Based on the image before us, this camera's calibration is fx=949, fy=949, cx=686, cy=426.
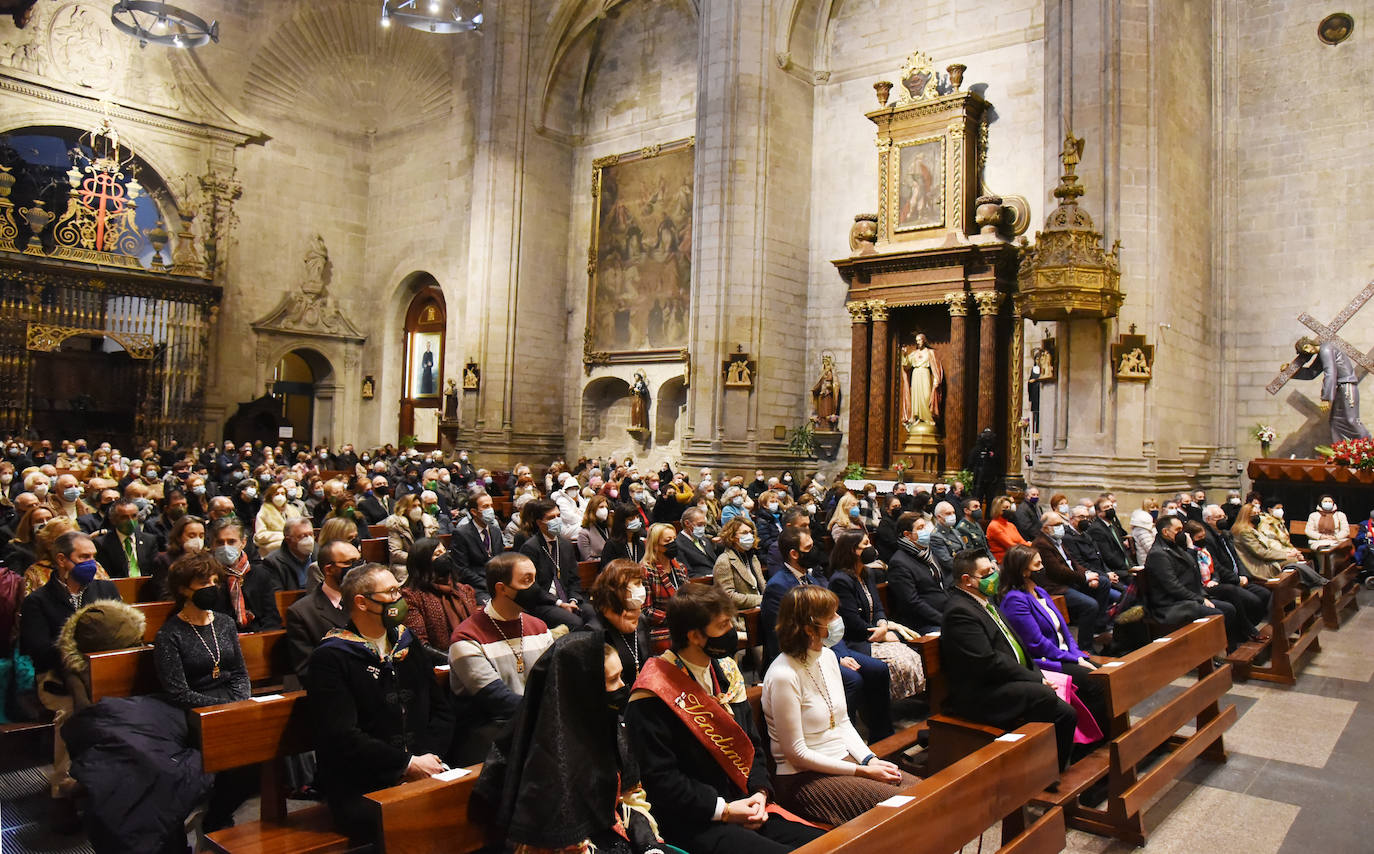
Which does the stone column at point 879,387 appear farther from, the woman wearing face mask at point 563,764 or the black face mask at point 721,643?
the woman wearing face mask at point 563,764

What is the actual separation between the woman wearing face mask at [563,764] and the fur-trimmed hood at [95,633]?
2.21 meters

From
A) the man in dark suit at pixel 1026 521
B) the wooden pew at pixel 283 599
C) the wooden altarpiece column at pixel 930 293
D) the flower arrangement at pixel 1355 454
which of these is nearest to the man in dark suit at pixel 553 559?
the wooden pew at pixel 283 599

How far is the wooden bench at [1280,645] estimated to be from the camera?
7078mm

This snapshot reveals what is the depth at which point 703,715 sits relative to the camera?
3.04 metres

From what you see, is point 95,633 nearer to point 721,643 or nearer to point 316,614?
point 316,614

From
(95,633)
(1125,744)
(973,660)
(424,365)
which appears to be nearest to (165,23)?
(424,365)

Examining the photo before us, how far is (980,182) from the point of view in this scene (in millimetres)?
15922

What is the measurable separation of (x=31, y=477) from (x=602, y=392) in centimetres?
1449

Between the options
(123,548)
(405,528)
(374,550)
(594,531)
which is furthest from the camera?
(594,531)

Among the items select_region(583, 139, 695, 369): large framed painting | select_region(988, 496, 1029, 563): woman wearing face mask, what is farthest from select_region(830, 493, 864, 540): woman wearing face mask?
select_region(583, 139, 695, 369): large framed painting

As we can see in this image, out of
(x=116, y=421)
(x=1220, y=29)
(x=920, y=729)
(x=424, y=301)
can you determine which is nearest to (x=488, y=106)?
(x=424, y=301)

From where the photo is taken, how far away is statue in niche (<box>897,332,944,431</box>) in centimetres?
1588

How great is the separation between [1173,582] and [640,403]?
14244 millimetres

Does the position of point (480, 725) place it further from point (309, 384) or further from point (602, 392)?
point (309, 384)
